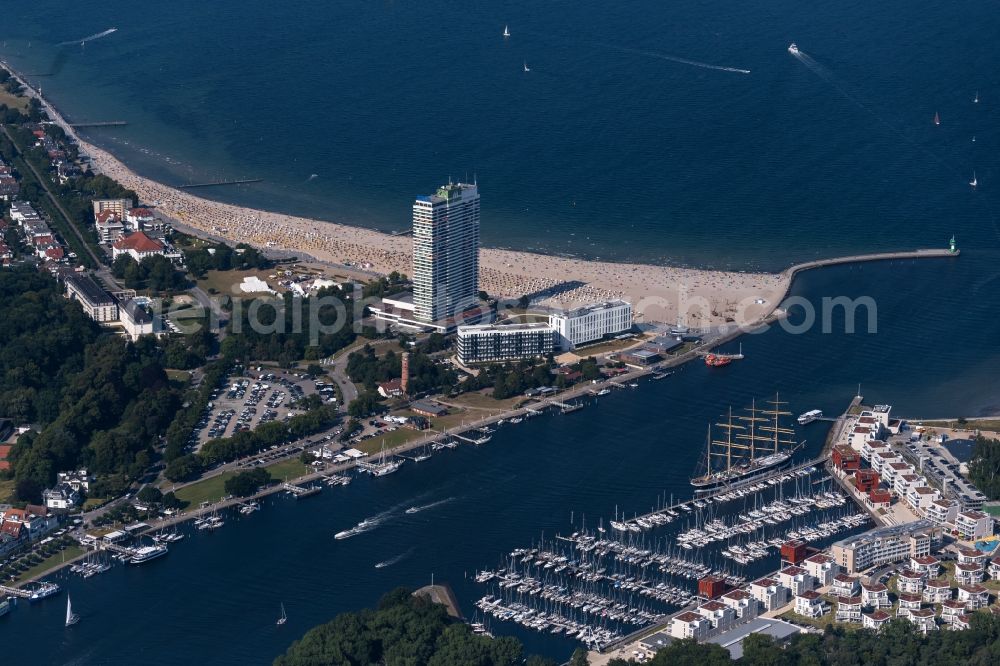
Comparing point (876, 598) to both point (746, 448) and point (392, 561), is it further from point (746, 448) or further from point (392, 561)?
point (392, 561)

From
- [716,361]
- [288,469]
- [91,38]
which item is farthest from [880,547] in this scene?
[91,38]

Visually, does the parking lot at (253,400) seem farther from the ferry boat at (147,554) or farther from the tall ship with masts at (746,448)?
the tall ship with masts at (746,448)

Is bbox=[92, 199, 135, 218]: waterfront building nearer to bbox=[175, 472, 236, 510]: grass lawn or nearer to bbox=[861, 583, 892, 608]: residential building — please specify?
bbox=[175, 472, 236, 510]: grass lawn

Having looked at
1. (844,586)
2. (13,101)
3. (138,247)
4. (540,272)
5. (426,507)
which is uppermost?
(13,101)

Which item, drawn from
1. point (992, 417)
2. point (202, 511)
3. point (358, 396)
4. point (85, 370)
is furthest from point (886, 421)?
point (85, 370)

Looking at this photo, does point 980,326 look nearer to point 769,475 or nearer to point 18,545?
point 769,475

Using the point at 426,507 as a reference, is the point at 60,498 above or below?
above

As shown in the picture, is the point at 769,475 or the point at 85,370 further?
the point at 85,370
